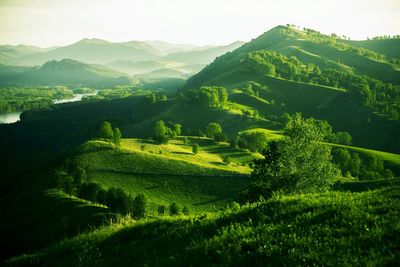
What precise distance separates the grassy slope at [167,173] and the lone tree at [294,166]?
4641 centimetres

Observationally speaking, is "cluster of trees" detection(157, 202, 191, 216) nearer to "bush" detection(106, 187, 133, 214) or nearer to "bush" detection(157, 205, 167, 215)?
"bush" detection(157, 205, 167, 215)

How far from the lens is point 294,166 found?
57.1 meters

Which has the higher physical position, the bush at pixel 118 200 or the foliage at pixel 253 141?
the foliage at pixel 253 141

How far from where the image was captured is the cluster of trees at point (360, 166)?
135 m

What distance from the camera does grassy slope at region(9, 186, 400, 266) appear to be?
10.3 meters

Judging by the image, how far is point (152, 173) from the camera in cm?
12650

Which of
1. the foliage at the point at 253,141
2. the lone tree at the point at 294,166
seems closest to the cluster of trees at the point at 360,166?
the foliage at the point at 253,141

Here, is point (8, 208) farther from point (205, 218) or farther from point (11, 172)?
point (205, 218)

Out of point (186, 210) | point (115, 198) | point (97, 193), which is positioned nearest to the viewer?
point (186, 210)

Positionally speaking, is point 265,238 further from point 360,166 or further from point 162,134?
point 162,134

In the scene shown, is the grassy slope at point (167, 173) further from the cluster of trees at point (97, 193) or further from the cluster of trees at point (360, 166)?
the cluster of trees at point (360, 166)

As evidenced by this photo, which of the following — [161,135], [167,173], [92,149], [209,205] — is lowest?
[209,205]

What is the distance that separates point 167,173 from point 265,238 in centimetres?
11608

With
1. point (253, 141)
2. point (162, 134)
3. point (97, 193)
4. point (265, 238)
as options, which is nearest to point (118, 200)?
point (97, 193)
